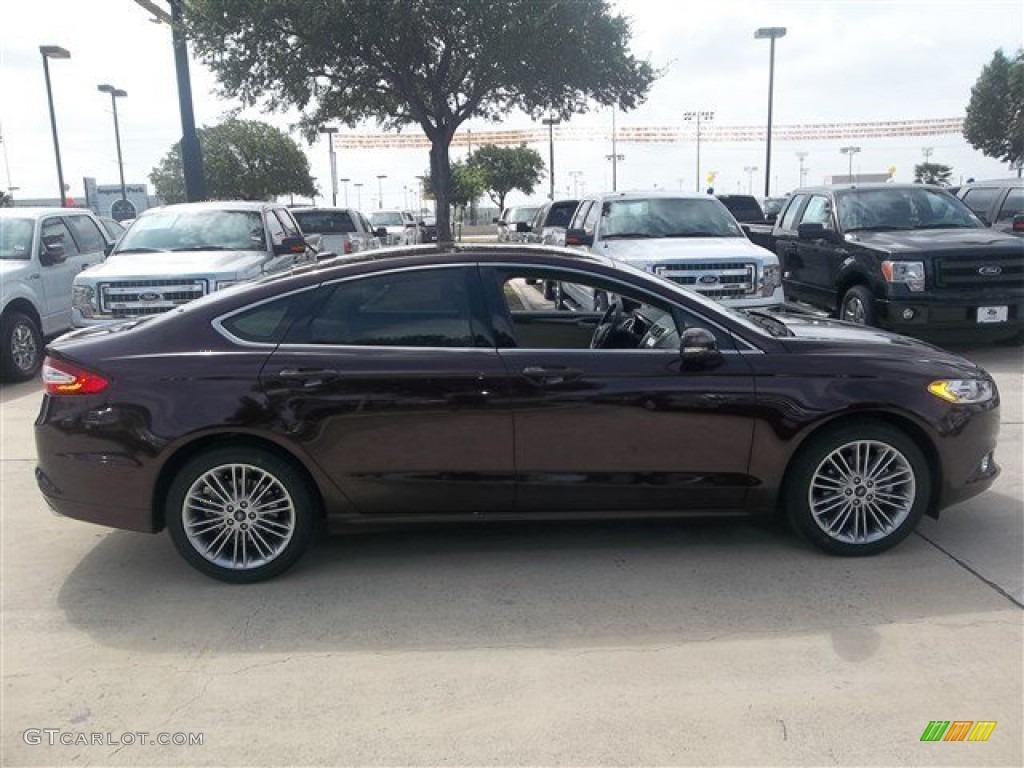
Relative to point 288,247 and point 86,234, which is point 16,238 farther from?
point 288,247

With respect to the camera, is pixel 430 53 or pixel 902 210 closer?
pixel 902 210

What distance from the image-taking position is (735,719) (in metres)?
3.03

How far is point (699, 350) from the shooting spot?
3.99 m

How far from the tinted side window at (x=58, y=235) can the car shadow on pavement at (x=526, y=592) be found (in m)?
7.08

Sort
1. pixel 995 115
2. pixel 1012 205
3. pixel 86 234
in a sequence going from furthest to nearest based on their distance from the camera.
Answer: pixel 995 115 → pixel 1012 205 → pixel 86 234

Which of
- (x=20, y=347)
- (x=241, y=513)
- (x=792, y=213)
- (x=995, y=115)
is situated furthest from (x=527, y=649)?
(x=995, y=115)

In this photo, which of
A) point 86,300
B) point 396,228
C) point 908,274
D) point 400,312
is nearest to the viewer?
point 400,312

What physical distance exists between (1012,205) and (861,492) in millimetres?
11017

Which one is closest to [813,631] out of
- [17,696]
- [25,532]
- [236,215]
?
[17,696]

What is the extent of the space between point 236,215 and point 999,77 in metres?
41.1

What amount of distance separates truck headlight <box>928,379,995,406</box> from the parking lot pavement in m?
0.82

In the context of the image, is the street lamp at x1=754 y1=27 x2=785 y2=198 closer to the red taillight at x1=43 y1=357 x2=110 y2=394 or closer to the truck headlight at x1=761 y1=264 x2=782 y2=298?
the truck headlight at x1=761 y1=264 x2=782 y2=298

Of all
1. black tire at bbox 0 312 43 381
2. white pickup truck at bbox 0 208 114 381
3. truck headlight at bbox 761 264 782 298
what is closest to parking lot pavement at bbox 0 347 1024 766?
truck headlight at bbox 761 264 782 298

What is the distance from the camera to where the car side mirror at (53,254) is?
10.2 metres
